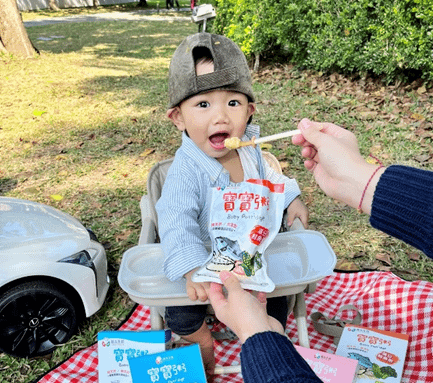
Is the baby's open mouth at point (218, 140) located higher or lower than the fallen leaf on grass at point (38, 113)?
higher

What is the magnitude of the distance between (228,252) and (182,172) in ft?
1.41

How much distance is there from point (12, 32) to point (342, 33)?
18.7 ft

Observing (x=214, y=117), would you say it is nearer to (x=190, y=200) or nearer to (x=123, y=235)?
(x=190, y=200)

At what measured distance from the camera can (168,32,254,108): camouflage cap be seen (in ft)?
5.53

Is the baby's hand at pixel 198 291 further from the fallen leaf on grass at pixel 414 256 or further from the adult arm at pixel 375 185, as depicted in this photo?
the fallen leaf on grass at pixel 414 256

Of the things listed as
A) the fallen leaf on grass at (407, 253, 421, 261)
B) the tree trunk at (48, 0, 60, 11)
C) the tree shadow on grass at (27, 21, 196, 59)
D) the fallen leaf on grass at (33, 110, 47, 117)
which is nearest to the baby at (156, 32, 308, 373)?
the fallen leaf on grass at (407, 253, 421, 261)

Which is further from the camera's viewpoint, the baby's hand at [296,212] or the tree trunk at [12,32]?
the tree trunk at [12,32]

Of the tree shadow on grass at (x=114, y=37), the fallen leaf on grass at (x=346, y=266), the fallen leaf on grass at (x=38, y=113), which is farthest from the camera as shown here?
the tree shadow on grass at (x=114, y=37)

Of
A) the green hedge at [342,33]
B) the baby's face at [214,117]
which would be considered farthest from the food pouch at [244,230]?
the green hedge at [342,33]

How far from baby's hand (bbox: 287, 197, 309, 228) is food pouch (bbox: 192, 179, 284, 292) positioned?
0.39 m

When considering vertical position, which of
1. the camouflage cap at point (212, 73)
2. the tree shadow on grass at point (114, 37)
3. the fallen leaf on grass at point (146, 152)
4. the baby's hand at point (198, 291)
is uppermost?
the camouflage cap at point (212, 73)

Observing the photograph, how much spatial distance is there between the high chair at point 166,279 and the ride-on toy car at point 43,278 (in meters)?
0.35

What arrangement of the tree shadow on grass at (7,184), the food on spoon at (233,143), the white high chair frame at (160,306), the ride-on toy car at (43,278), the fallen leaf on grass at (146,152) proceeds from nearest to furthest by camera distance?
the food on spoon at (233,143) < the white high chair frame at (160,306) < the ride-on toy car at (43,278) < the tree shadow on grass at (7,184) < the fallen leaf on grass at (146,152)

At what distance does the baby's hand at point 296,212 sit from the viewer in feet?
6.52
